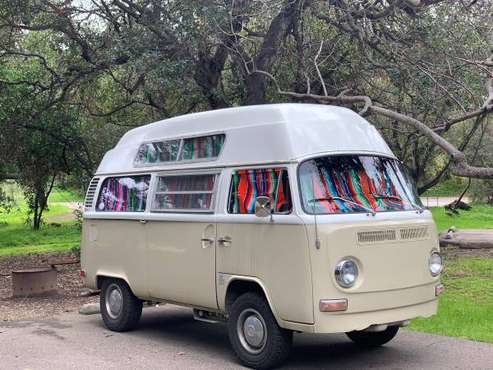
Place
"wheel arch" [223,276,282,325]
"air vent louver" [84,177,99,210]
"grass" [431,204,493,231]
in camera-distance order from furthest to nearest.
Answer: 1. "grass" [431,204,493,231]
2. "air vent louver" [84,177,99,210]
3. "wheel arch" [223,276,282,325]

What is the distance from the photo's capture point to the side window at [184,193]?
7.54m

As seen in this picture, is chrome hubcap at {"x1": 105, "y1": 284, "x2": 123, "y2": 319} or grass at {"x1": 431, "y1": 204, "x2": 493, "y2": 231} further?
grass at {"x1": 431, "y1": 204, "x2": 493, "y2": 231}

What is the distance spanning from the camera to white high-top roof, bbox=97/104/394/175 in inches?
267

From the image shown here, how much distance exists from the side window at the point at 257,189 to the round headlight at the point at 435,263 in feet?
5.39

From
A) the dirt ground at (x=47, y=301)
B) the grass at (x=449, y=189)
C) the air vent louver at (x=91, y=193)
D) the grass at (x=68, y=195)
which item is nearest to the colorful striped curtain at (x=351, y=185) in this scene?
the air vent louver at (x=91, y=193)

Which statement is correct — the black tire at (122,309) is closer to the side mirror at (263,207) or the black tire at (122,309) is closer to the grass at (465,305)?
the side mirror at (263,207)

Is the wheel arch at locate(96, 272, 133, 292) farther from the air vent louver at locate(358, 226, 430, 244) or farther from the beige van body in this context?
the air vent louver at locate(358, 226, 430, 244)

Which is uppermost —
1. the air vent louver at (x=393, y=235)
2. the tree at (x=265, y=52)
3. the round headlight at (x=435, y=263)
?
the tree at (x=265, y=52)

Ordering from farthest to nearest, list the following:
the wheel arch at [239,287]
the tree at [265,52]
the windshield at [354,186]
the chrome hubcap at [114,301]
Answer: the tree at [265,52], the chrome hubcap at [114,301], the wheel arch at [239,287], the windshield at [354,186]

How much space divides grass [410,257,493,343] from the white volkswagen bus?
1.28 meters

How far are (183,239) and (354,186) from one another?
2.10 m

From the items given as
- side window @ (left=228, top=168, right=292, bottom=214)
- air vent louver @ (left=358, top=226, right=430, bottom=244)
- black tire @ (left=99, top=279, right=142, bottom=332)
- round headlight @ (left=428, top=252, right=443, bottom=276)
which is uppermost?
side window @ (left=228, top=168, right=292, bottom=214)

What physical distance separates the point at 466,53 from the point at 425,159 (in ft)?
23.9

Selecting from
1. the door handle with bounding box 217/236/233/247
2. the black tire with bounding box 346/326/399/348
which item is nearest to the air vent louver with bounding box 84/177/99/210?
the door handle with bounding box 217/236/233/247
